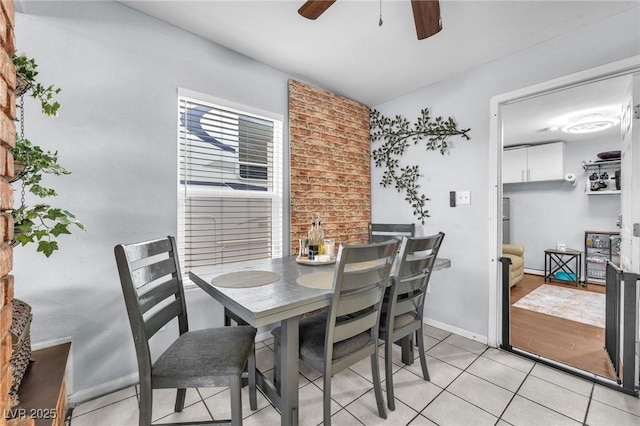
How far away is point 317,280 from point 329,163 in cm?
177

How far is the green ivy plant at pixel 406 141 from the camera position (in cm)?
284

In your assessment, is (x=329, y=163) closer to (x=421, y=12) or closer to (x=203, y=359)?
(x=421, y=12)

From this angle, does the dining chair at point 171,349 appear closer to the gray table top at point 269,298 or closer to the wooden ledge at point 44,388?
the gray table top at point 269,298

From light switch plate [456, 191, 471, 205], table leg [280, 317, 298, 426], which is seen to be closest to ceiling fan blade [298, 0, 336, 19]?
table leg [280, 317, 298, 426]

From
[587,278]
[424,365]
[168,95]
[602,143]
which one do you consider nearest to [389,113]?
[168,95]

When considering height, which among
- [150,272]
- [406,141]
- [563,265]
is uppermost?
[406,141]

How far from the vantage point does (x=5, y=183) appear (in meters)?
0.83

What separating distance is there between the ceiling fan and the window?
106cm

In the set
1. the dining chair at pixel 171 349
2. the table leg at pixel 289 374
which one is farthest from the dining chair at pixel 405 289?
the dining chair at pixel 171 349

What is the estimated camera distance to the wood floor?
7.09ft

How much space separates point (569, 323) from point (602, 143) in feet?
11.7

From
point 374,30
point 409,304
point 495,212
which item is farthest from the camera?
point 495,212

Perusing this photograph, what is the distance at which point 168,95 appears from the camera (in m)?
2.02

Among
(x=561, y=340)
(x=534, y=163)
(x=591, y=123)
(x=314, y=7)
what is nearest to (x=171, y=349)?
(x=314, y=7)
